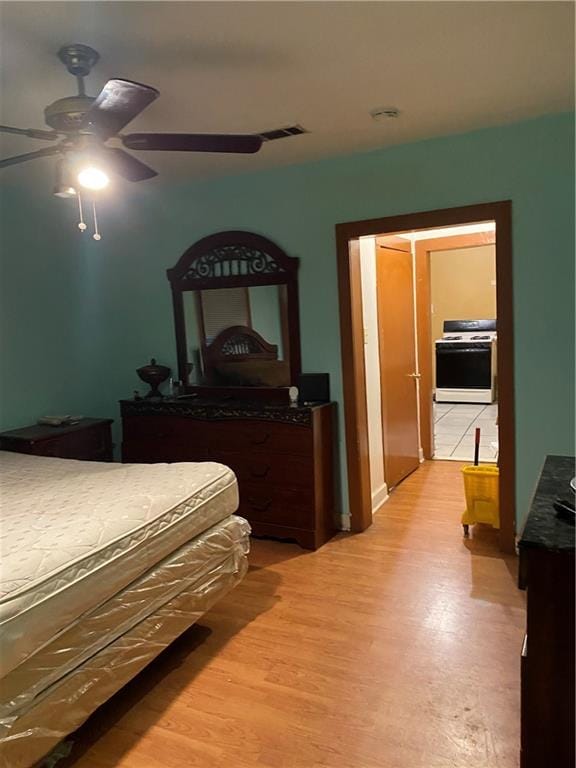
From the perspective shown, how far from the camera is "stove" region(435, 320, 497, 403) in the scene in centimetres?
771

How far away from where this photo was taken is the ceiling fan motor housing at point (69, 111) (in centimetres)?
188

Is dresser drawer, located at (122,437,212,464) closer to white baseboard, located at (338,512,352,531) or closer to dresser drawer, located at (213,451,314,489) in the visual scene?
dresser drawer, located at (213,451,314,489)

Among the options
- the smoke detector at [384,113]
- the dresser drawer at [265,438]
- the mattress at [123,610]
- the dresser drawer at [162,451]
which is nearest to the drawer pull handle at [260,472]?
the dresser drawer at [265,438]

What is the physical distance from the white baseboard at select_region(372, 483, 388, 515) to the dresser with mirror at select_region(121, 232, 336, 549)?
48 cm

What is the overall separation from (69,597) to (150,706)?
0.71m

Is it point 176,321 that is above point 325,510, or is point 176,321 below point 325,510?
above

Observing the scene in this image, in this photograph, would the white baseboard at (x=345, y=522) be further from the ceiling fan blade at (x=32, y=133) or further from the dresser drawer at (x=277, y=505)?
the ceiling fan blade at (x=32, y=133)

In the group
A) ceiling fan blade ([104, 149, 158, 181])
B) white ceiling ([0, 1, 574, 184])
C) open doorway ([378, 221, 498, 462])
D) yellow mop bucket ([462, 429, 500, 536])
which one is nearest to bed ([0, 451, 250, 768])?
ceiling fan blade ([104, 149, 158, 181])

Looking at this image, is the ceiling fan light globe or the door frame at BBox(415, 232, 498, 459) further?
the door frame at BBox(415, 232, 498, 459)

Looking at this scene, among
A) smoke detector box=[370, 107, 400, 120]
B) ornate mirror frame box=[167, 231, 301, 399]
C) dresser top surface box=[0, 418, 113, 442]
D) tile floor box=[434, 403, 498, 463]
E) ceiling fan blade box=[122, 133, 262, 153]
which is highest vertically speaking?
smoke detector box=[370, 107, 400, 120]

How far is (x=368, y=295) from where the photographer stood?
396 centimetres

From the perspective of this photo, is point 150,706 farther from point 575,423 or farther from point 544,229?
point 544,229

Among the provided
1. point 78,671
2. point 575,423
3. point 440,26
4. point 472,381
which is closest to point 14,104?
point 440,26

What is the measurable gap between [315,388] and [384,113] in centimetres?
171
